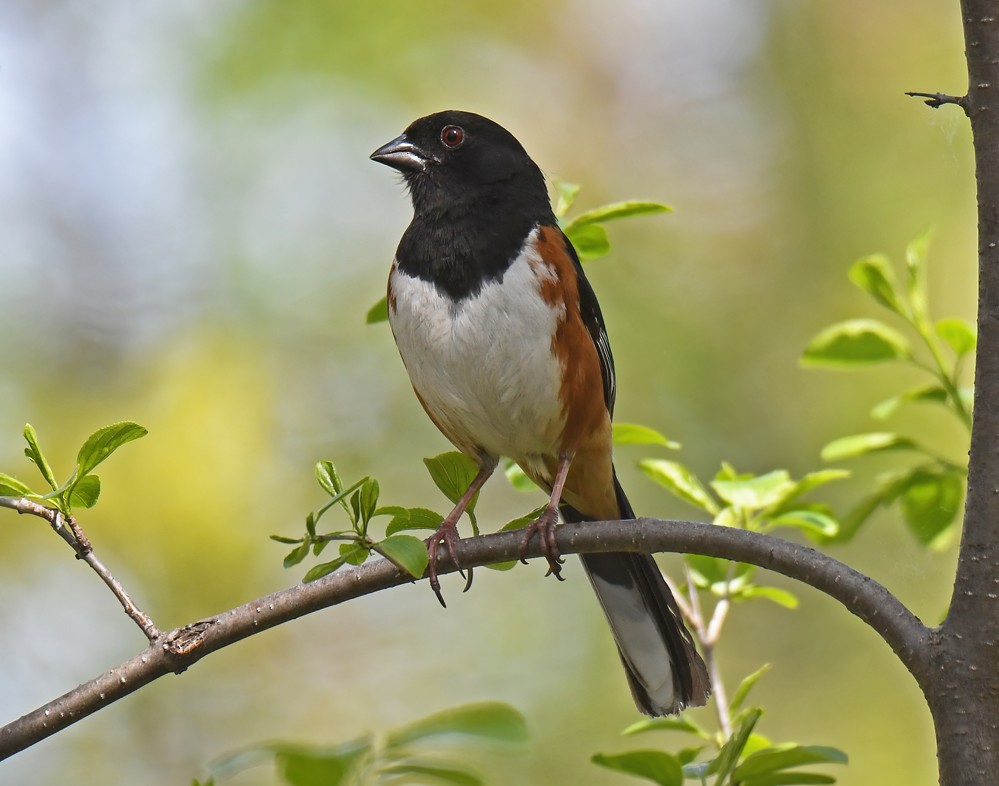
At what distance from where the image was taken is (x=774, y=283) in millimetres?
7801

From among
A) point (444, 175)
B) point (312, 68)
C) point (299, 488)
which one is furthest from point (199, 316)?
point (444, 175)

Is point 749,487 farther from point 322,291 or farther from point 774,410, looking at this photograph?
point 322,291

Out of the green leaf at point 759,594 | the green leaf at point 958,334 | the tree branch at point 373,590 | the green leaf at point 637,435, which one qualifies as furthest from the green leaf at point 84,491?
the green leaf at point 958,334

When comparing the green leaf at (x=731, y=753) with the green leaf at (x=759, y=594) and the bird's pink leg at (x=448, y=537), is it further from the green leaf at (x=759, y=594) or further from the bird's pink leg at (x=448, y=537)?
the bird's pink leg at (x=448, y=537)

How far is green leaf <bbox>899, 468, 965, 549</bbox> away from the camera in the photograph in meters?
2.59

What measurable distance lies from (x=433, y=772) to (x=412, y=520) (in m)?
0.72

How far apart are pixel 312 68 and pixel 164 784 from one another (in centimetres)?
486

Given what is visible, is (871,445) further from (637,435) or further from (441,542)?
(441,542)

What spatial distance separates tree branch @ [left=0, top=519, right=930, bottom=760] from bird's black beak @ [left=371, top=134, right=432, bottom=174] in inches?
67.2

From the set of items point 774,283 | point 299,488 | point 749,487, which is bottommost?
point 749,487

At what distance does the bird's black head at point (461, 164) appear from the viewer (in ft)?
11.2

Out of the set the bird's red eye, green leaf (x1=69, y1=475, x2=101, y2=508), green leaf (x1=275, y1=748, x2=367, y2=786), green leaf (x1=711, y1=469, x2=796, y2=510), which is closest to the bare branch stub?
green leaf (x1=711, y1=469, x2=796, y2=510)

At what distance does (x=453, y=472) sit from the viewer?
8.06 feet

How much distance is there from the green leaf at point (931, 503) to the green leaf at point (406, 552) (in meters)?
1.23
